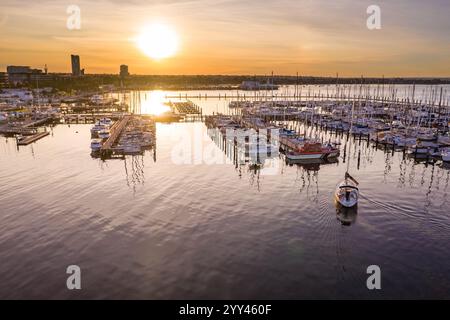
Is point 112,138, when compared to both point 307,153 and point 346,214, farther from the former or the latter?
point 346,214

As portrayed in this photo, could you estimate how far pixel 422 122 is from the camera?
80938 mm

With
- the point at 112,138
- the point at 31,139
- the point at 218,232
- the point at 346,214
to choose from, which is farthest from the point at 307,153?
the point at 31,139

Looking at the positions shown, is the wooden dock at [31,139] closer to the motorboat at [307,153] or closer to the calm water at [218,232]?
the calm water at [218,232]

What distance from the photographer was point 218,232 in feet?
96.3

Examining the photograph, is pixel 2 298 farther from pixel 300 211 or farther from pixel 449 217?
pixel 449 217

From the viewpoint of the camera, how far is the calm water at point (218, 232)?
22359 mm

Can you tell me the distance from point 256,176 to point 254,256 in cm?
2045

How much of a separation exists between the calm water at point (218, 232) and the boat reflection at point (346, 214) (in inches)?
11.2

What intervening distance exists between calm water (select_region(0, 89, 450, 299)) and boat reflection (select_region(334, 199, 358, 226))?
0.29 meters

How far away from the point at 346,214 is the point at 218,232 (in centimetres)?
1227

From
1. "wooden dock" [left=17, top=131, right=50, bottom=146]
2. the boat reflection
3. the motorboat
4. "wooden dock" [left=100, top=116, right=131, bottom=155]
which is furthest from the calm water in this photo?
"wooden dock" [left=17, top=131, right=50, bottom=146]

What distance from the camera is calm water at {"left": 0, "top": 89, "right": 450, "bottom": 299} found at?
22.4 meters

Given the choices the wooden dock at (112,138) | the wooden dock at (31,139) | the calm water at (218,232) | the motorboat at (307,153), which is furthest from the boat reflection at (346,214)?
the wooden dock at (31,139)

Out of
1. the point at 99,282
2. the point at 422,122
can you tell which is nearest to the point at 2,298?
the point at 99,282
